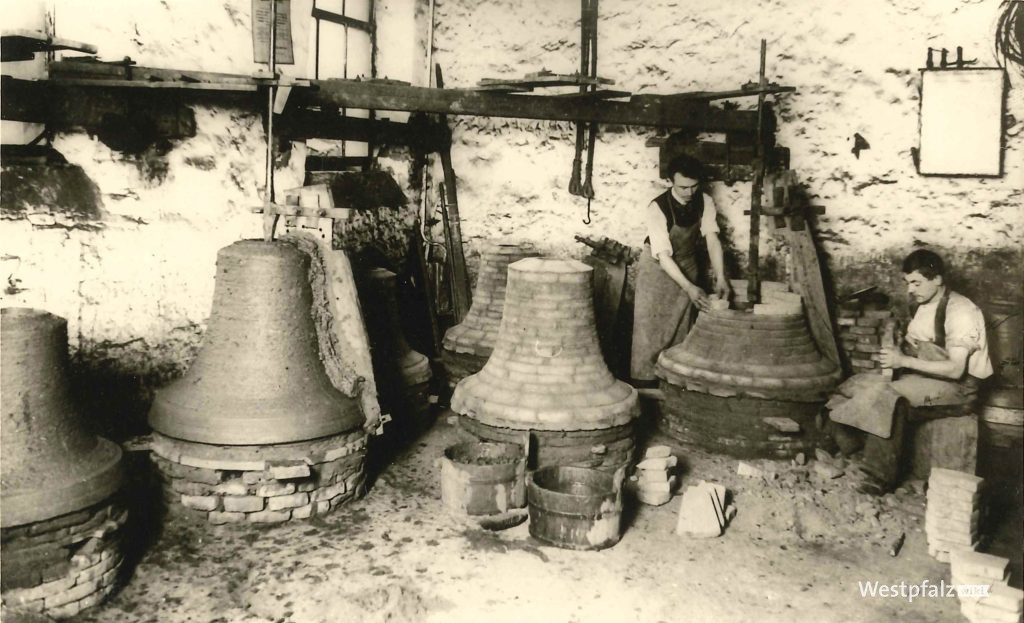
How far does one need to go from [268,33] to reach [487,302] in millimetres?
2691

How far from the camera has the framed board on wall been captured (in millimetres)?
5621

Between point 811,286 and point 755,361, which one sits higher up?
point 811,286

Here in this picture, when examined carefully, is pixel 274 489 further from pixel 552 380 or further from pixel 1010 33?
pixel 1010 33

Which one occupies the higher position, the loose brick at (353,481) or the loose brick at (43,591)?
the loose brick at (353,481)

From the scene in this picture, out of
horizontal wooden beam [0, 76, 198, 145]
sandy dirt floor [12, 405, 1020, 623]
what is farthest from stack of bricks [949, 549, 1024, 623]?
horizontal wooden beam [0, 76, 198, 145]

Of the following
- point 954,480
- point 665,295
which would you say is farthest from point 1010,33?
point 954,480

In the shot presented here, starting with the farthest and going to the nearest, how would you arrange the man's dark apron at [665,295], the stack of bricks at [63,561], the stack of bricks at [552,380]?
the man's dark apron at [665,295], the stack of bricks at [552,380], the stack of bricks at [63,561]

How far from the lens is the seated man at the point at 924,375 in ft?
16.6

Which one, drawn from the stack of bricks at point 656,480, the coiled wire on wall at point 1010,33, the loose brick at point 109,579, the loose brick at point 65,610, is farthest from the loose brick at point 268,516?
the coiled wire on wall at point 1010,33

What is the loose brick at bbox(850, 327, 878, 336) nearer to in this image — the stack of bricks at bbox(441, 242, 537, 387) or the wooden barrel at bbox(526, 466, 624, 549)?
the stack of bricks at bbox(441, 242, 537, 387)

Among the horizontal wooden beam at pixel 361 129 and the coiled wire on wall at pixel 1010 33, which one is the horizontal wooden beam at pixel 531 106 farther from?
the coiled wire on wall at pixel 1010 33

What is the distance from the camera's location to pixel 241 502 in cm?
446

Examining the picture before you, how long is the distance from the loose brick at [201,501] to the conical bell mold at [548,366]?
63.1 inches

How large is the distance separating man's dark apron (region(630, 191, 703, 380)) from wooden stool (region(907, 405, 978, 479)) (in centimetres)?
190
